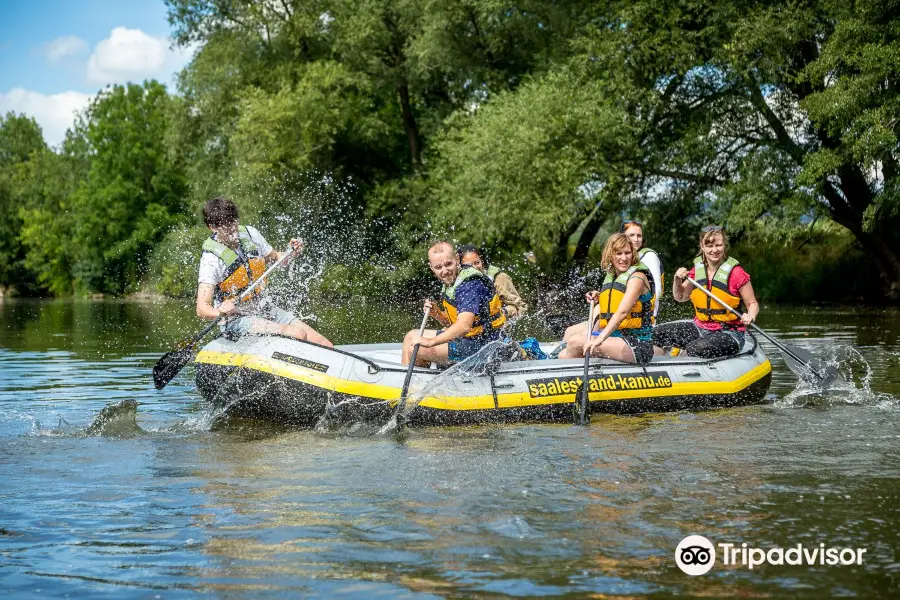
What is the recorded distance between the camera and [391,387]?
7.85 meters

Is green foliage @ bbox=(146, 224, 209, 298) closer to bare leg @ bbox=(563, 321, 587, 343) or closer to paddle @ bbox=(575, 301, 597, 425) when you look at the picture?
bare leg @ bbox=(563, 321, 587, 343)

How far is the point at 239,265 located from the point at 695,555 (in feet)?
15.1

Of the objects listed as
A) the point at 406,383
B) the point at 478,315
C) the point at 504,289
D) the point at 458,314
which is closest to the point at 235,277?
the point at 406,383

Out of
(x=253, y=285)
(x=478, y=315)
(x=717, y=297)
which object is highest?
(x=253, y=285)

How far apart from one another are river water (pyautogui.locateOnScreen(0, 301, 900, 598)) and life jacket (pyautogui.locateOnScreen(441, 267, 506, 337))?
81 centimetres

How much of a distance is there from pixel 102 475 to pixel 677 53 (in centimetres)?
1855

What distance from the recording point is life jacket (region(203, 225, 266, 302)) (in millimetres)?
7969

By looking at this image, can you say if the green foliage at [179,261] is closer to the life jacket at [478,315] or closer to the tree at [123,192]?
the tree at [123,192]

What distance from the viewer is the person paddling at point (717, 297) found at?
8.83 metres

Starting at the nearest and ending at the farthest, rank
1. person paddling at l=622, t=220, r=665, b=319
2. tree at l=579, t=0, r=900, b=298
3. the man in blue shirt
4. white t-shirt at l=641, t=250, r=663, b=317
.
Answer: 1. the man in blue shirt
2. white t-shirt at l=641, t=250, r=663, b=317
3. person paddling at l=622, t=220, r=665, b=319
4. tree at l=579, t=0, r=900, b=298

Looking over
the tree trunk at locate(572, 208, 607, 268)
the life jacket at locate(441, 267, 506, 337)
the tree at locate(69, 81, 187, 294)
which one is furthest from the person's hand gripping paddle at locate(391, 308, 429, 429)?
the tree at locate(69, 81, 187, 294)

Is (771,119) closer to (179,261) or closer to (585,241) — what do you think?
(585,241)

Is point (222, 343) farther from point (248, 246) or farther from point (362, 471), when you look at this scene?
point (362, 471)

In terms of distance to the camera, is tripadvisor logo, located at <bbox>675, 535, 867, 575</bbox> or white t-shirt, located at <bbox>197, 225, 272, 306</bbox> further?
white t-shirt, located at <bbox>197, 225, 272, 306</bbox>
